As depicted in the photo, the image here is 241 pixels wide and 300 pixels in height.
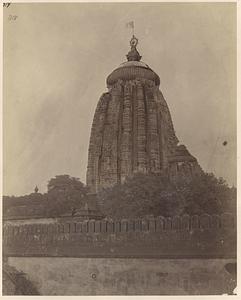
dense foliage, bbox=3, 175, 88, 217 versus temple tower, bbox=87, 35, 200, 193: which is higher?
temple tower, bbox=87, 35, 200, 193

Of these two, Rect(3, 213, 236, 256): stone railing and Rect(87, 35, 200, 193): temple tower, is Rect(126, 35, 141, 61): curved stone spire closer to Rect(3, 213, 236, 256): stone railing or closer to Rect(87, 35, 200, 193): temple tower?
Rect(87, 35, 200, 193): temple tower

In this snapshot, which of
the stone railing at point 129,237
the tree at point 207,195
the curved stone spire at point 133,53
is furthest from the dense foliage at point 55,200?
the curved stone spire at point 133,53

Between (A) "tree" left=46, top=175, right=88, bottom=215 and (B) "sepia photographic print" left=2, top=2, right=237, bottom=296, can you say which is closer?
(B) "sepia photographic print" left=2, top=2, right=237, bottom=296

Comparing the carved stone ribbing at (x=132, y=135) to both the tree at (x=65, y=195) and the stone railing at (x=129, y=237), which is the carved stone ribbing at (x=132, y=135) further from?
the stone railing at (x=129, y=237)

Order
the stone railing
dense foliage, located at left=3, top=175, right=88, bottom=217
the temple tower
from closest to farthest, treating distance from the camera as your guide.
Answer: the stone railing, dense foliage, located at left=3, top=175, right=88, bottom=217, the temple tower

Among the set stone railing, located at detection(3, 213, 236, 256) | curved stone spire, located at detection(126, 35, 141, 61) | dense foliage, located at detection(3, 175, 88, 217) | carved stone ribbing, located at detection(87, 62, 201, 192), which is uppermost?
curved stone spire, located at detection(126, 35, 141, 61)

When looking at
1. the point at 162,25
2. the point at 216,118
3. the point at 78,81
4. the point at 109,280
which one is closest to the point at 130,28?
the point at 162,25

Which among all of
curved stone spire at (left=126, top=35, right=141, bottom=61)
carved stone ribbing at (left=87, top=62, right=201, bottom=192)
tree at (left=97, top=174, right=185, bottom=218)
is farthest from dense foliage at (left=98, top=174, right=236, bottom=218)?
curved stone spire at (left=126, top=35, right=141, bottom=61)
